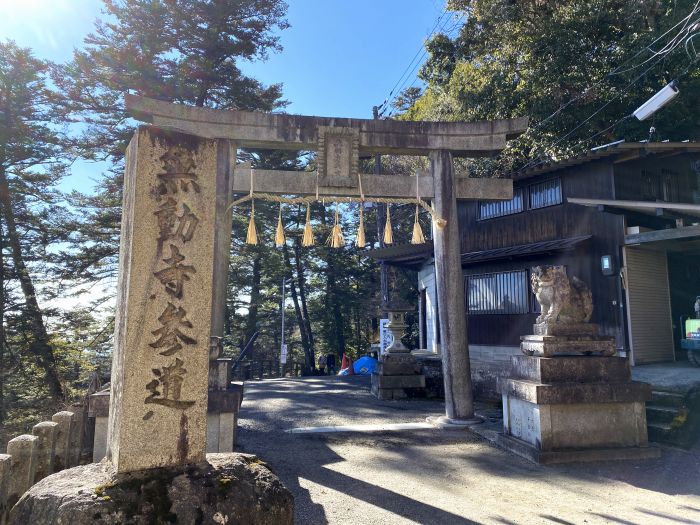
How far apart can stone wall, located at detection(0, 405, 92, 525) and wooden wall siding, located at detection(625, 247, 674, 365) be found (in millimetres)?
11606

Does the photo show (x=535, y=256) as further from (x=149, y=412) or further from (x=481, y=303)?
(x=149, y=412)

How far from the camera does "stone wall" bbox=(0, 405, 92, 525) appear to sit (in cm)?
381

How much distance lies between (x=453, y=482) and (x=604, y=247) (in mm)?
8739

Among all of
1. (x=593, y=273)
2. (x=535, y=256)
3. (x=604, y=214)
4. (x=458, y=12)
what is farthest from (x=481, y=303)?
(x=458, y=12)

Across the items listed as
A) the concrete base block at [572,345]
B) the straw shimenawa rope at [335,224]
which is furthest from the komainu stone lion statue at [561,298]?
the straw shimenawa rope at [335,224]

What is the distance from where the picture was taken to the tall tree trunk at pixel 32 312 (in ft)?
51.7

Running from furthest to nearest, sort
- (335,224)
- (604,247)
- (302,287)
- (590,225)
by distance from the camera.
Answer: (302,287) < (590,225) < (604,247) < (335,224)

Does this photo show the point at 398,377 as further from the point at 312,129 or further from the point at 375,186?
the point at 312,129

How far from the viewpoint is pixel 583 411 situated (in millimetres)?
6480

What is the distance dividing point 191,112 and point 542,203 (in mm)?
10187

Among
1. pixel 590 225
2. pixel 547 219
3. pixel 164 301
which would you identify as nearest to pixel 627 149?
pixel 590 225

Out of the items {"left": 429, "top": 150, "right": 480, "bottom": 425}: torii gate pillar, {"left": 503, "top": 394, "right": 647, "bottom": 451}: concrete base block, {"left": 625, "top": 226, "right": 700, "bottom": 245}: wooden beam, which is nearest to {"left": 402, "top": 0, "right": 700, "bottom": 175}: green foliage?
{"left": 625, "top": 226, "right": 700, "bottom": 245}: wooden beam

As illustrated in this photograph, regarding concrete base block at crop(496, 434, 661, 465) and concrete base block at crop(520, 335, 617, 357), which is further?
concrete base block at crop(520, 335, 617, 357)

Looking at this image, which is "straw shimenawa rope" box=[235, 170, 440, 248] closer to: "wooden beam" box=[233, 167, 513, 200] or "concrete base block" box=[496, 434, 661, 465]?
"wooden beam" box=[233, 167, 513, 200]
